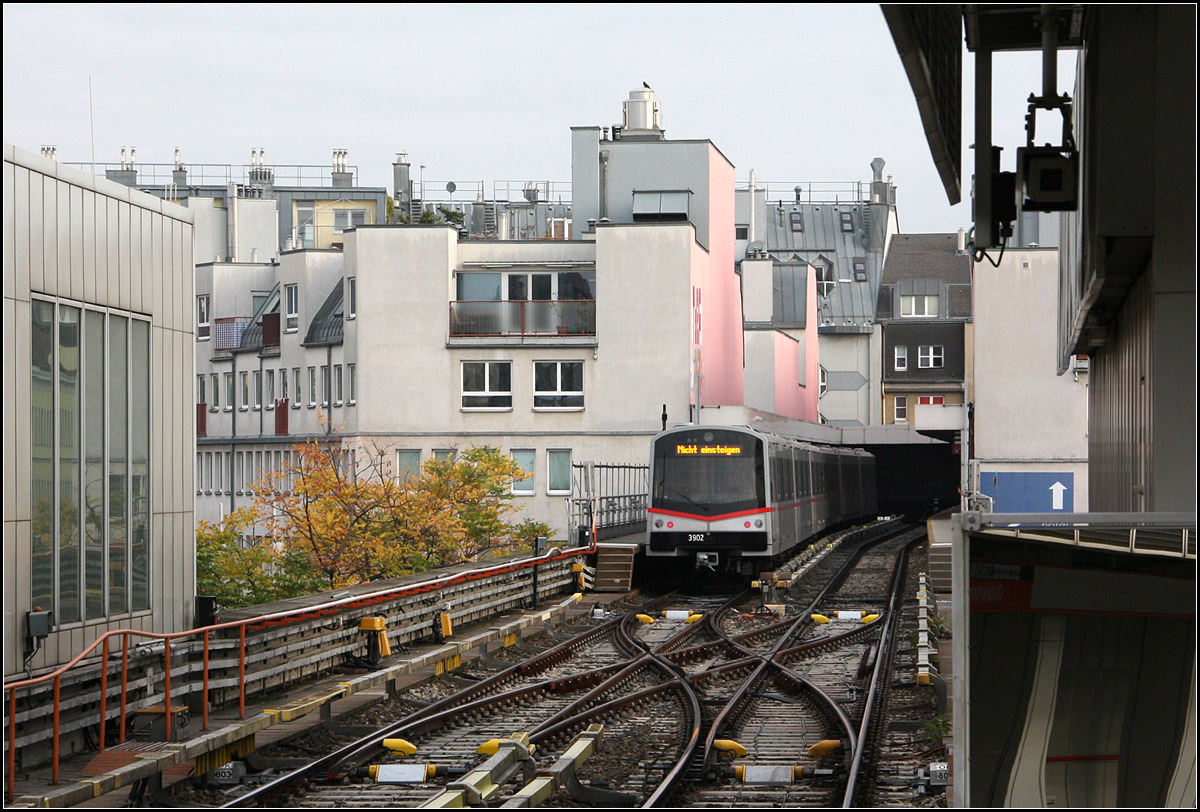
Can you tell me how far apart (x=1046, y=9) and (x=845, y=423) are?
68.2 meters

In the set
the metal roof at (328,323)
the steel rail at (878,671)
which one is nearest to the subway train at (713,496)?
the steel rail at (878,671)

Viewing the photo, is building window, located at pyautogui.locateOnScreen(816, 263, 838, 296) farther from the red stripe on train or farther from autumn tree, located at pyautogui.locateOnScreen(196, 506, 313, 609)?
the red stripe on train

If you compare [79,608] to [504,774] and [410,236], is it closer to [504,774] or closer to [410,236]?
[504,774]

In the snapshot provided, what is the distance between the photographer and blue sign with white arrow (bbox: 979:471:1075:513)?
39312mm

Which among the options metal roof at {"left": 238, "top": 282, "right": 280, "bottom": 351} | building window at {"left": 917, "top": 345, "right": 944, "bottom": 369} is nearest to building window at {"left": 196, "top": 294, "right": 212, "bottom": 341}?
metal roof at {"left": 238, "top": 282, "right": 280, "bottom": 351}

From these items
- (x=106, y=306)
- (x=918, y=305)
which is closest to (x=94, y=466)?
(x=106, y=306)

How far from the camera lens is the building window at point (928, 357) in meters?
74.1

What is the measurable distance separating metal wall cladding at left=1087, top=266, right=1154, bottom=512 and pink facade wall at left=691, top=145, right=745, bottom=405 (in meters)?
26.3

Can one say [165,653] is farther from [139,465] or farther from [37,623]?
[139,465]

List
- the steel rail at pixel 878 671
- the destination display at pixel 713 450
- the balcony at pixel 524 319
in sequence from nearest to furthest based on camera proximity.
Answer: the steel rail at pixel 878 671, the destination display at pixel 713 450, the balcony at pixel 524 319

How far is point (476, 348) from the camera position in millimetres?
43594

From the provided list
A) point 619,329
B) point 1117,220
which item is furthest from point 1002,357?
point 1117,220

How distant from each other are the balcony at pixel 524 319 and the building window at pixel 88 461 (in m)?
31.6

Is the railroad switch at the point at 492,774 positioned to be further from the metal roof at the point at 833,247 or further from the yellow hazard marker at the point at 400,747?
the metal roof at the point at 833,247
